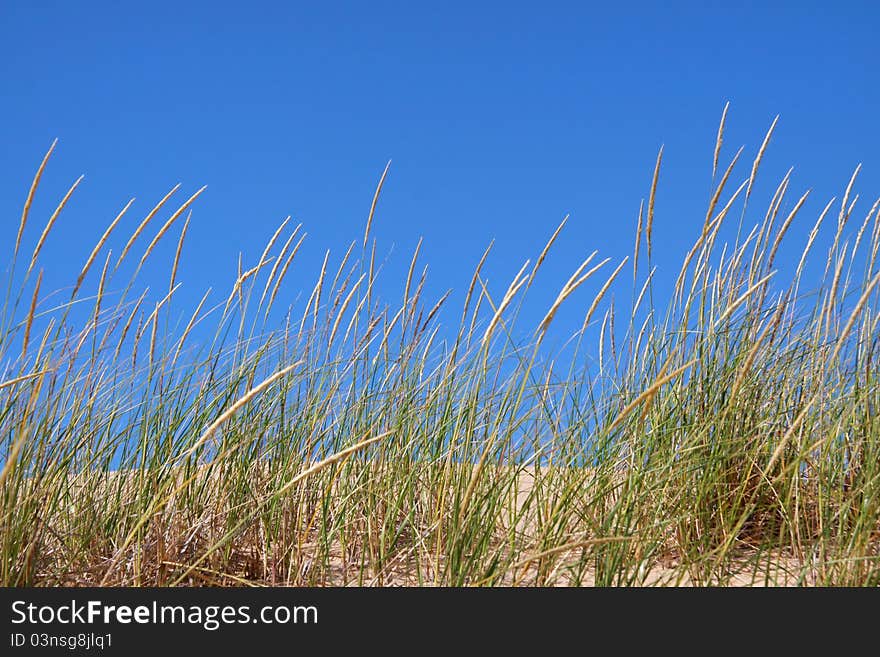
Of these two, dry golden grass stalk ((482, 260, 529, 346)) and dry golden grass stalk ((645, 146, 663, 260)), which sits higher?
dry golden grass stalk ((645, 146, 663, 260))

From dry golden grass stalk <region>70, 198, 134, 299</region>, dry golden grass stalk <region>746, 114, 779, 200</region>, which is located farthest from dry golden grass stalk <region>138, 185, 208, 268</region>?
dry golden grass stalk <region>746, 114, 779, 200</region>

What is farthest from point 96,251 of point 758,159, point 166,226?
point 758,159

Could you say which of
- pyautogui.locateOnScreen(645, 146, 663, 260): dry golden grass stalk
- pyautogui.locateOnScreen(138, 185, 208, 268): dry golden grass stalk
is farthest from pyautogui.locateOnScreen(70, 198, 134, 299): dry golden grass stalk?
pyautogui.locateOnScreen(645, 146, 663, 260): dry golden grass stalk

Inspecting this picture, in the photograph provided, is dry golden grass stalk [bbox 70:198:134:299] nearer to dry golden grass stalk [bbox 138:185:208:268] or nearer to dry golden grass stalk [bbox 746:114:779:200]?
dry golden grass stalk [bbox 138:185:208:268]

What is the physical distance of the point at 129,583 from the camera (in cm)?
191

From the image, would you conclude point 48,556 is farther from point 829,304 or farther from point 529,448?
point 829,304

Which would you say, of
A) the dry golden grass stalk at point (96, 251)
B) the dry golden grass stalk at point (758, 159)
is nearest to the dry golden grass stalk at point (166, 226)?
the dry golden grass stalk at point (96, 251)

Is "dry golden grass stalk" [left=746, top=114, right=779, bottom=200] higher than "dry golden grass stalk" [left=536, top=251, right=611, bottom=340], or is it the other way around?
"dry golden grass stalk" [left=746, top=114, right=779, bottom=200]

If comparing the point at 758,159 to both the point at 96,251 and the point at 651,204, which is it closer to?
the point at 651,204

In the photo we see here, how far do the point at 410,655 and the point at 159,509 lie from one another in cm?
74

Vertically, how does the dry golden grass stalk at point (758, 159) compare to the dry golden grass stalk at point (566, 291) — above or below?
above

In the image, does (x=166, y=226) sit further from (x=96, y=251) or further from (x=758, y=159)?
(x=758, y=159)

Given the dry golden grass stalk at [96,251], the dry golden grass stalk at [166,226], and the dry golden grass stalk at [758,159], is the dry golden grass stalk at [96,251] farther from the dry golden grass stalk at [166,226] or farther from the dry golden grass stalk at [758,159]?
the dry golden grass stalk at [758,159]

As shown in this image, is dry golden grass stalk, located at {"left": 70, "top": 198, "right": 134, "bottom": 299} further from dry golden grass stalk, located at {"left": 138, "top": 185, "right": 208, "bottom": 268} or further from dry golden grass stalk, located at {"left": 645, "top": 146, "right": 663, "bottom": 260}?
dry golden grass stalk, located at {"left": 645, "top": 146, "right": 663, "bottom": 260}
